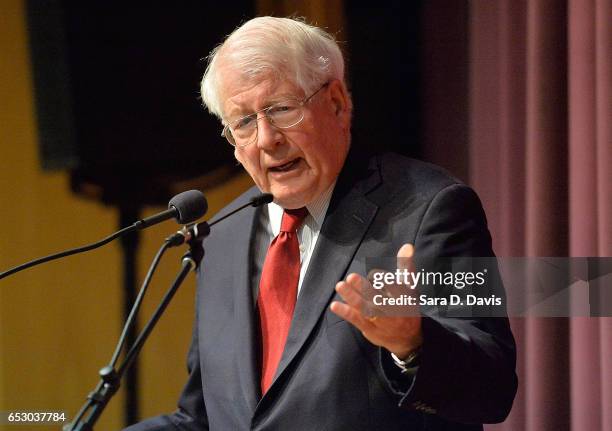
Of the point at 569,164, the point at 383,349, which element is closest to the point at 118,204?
the point at 569,164

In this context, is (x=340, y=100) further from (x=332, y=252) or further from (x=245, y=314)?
(x=245, y=314)

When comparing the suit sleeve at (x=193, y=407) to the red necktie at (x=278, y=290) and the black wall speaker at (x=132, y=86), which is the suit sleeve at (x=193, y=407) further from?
the black wall speaker at (x=132, y=86)

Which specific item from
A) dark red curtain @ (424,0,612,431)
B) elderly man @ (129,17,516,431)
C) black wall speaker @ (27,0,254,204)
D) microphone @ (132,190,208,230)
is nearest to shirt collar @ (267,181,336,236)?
elderly man @ (129,17,516,431)

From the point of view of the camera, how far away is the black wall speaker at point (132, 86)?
8.98 ft

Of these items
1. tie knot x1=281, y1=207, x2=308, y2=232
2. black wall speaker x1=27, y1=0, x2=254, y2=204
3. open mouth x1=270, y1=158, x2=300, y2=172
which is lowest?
tie knot x1=281, y1=207, x2=308, y2=232

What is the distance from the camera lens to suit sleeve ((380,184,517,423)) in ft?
4.04

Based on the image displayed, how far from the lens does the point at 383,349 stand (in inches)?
50.4

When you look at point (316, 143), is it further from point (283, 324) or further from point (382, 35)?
point (382, 35)

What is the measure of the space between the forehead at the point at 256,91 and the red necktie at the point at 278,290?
22cm

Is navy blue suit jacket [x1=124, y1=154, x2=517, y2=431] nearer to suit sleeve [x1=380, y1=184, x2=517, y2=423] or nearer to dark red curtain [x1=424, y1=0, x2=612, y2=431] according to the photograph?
suit sleeve [x1=380, y1=184, x2=517, y2=423]

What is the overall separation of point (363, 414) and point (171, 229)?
1615 mm

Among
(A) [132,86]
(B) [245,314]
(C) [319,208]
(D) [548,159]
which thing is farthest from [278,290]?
(A) [132,86]

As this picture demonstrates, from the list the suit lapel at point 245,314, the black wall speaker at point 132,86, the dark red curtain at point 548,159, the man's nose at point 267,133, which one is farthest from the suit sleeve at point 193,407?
the black wall speaker at point 132,86

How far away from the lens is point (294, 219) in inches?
64.1
